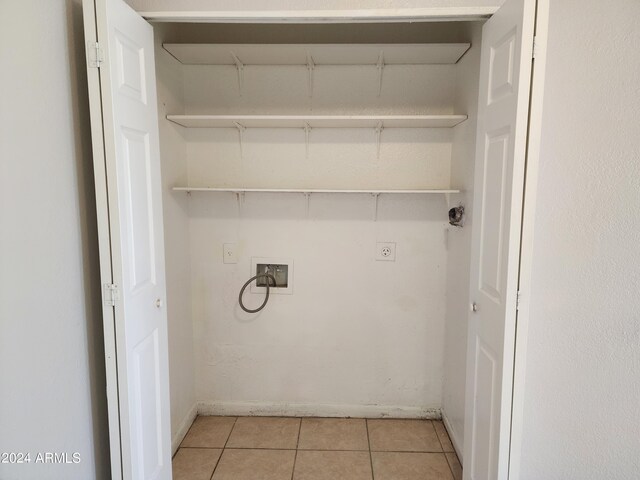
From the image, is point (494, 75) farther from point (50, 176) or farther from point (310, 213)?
point (50, 176)

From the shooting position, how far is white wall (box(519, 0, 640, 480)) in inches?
57.0

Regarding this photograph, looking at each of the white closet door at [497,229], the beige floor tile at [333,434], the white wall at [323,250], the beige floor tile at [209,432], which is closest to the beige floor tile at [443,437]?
the white wall at [323,250]

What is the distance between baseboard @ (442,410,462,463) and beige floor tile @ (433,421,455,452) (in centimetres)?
2

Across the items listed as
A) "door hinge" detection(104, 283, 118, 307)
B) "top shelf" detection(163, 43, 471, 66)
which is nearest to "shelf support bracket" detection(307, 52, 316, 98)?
"top shelf" detection(163, 43, 471, 66)

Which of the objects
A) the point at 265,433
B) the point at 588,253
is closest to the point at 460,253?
the point at 588,253

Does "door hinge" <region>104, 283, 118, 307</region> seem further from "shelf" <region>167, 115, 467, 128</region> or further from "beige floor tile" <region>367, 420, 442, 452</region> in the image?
"beige floor tile" <region>367, 420, 442, 452</region>

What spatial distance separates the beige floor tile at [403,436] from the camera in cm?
236

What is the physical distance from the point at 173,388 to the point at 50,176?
55.2 inches

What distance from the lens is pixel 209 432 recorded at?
2482 mm

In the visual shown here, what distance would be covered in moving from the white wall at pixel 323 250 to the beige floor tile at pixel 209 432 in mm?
80

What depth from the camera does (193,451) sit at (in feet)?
7.59

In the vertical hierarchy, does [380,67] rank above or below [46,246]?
above

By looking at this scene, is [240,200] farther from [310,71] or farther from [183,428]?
[183,428]

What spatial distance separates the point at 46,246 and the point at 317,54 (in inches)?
63.1
